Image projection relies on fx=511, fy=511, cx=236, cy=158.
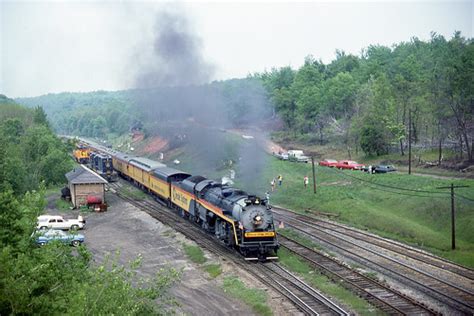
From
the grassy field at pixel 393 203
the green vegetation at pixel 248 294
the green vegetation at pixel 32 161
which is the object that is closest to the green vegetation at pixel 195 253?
the green vegetation at pixel 248 294

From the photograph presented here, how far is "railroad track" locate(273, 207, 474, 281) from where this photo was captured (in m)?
26.5

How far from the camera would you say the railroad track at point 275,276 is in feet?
69.7

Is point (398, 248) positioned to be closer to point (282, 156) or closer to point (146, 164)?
point (146, 164)

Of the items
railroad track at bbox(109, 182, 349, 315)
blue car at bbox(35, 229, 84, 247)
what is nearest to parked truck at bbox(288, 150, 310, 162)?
railroad track at bbox(109, 182, 349, 315)

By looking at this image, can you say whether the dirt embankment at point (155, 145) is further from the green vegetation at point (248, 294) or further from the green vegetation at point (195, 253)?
the green vegetation at point (248, 294)

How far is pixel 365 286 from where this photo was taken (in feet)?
78.8

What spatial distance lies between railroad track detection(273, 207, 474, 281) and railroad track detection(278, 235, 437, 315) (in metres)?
4.61

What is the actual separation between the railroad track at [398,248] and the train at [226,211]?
753cm

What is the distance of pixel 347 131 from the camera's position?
235 ft

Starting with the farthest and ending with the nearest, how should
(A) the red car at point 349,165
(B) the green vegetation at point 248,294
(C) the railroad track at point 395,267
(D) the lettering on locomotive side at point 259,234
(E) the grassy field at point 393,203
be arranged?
1. (A) the red car at point 349,165
2. (E) the grassy field at point 393,203
3. (D) the lettering on locomotive side at point 259,234
4. (C) the railroad track at point 395,267
5. (B) the green vegetation at point 248,294

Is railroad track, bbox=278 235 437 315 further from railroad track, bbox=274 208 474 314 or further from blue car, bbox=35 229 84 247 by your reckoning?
blue car, bbox=35 229 84 247

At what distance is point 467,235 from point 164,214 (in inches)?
936

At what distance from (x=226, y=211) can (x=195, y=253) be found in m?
3.40

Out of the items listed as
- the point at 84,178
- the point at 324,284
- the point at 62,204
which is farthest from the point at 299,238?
the point at 62,204
